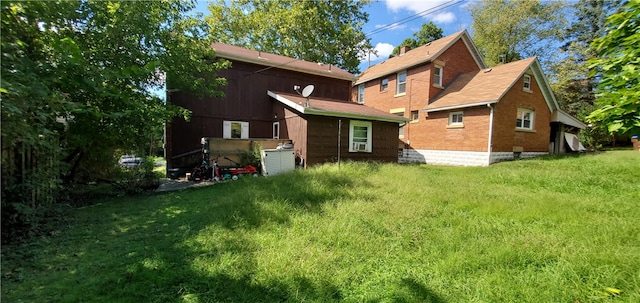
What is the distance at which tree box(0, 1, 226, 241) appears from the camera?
12.0ft

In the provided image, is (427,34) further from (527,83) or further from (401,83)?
(527,83)

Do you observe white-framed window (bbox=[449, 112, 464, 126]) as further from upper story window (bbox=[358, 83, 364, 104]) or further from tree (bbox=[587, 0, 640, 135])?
tree (bbox=[587, 0, 640, 135])

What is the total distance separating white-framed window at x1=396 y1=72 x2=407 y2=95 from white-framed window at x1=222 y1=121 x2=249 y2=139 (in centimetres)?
1101

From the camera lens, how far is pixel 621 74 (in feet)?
7.88

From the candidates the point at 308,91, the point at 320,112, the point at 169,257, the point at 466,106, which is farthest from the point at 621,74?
the point at 466,106

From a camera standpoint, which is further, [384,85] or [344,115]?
[384,85]

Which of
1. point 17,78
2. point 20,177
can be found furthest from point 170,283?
point 20,177

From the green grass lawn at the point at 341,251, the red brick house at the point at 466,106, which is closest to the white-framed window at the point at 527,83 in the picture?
the red brick house at the point at 466,106

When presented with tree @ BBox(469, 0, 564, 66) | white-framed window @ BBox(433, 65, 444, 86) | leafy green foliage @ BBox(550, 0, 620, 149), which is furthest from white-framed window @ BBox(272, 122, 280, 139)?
leafy green foliage @ BBox(550, 0, 620, 149)

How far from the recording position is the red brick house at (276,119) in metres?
11.5

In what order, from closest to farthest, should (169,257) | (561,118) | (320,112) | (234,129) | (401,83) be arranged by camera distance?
(169,257)
(320,112)
(234,129)
(561,118)
(401,83)

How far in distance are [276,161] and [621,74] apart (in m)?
9.34

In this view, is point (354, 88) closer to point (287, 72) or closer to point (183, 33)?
point (287, 72)

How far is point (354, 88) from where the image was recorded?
2314 centimetres
